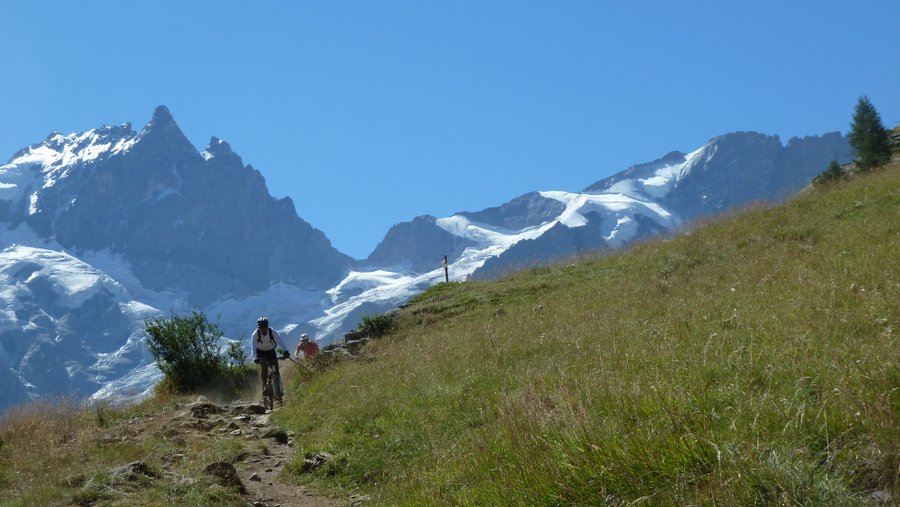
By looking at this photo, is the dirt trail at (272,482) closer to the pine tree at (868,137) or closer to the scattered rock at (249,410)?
the scattered rock at (249,410)

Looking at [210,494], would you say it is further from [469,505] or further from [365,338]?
[365,338]

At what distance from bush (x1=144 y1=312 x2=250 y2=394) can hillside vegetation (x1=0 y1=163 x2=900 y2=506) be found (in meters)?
3.42

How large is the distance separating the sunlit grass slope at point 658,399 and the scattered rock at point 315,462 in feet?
0.61

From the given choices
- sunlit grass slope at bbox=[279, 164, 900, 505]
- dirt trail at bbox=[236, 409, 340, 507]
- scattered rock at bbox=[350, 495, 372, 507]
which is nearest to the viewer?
sunlit grass slope at bbox=[279, 164, 900, 505]

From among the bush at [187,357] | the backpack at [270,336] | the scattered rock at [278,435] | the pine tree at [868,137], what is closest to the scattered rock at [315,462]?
the scattered rock at [278,435]

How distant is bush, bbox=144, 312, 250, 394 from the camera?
22.5m

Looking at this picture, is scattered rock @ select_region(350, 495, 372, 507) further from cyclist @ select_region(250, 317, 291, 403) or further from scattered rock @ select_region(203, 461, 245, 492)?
cyclist @ select_region(250, 317, 291, 403)

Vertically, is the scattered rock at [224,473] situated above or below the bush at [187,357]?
below

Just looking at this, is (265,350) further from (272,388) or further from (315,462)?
(315,462)

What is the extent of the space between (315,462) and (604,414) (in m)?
5.19

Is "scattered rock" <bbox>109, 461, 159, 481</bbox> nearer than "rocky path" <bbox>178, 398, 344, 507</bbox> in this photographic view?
No

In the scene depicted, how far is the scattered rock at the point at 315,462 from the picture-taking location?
32.4ft

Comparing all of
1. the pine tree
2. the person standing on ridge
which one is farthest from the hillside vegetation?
the pine tree

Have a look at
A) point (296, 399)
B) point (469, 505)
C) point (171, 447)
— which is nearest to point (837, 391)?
point (469, 505)
